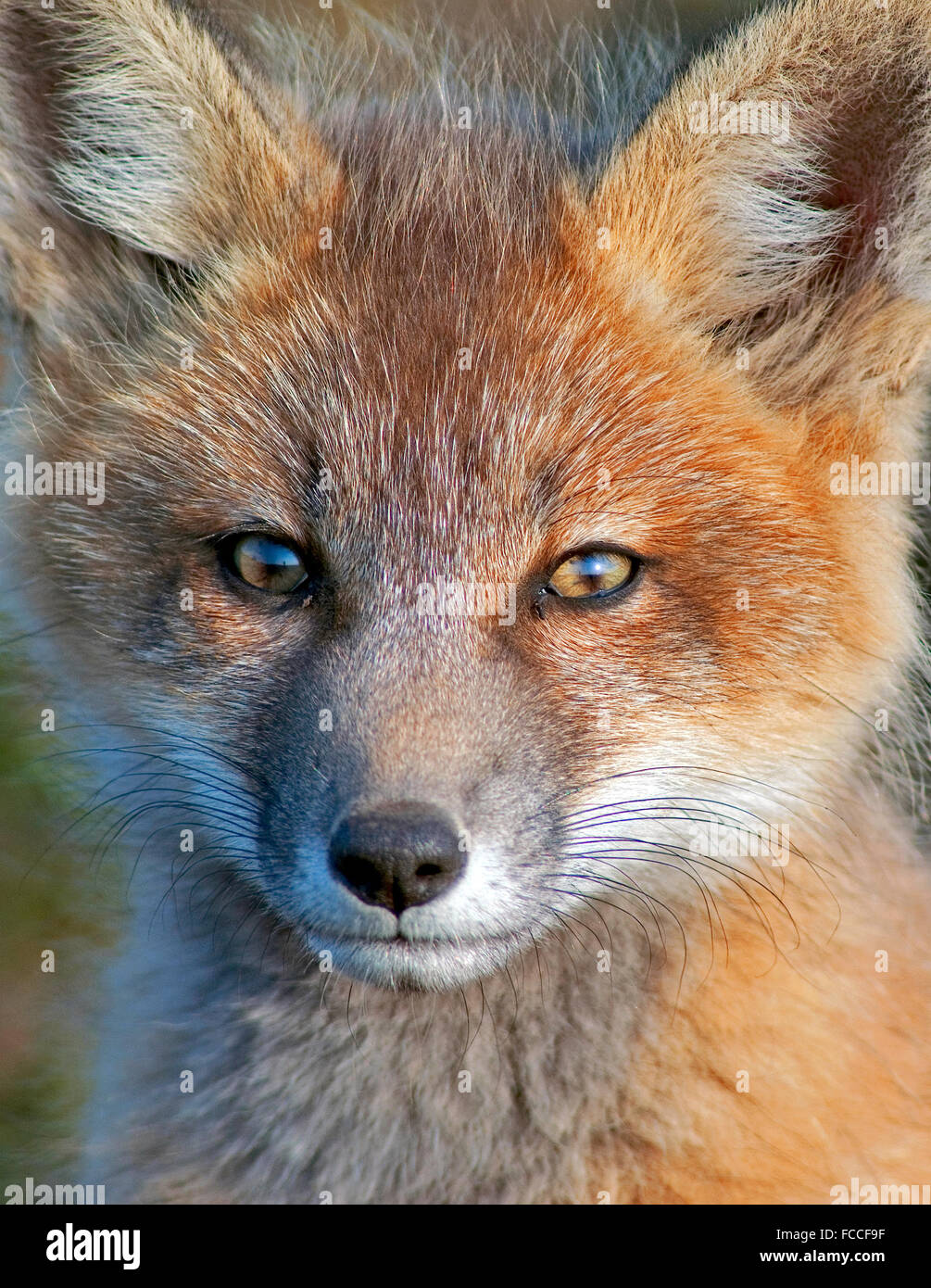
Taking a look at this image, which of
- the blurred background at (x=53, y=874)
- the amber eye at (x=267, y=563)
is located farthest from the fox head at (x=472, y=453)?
the blurred background at (x=53, y=874)

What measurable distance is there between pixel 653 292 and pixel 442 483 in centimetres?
78

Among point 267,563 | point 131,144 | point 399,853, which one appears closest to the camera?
point 399,853

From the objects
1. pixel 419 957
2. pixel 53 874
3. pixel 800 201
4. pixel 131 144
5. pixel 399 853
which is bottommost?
pixel 53 874

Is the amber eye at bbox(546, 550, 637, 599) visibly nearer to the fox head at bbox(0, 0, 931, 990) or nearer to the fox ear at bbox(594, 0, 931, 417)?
the fox head at bbox(0, 0, 931, 990)

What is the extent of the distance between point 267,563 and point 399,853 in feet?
2.57

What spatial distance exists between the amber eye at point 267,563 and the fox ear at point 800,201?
1076mm

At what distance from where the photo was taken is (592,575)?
2785mm

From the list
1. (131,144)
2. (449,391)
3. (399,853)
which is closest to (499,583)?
(449,391)

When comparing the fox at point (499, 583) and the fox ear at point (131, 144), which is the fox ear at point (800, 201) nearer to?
the fox at point (499, 583)

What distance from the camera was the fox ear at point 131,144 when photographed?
2.98 m

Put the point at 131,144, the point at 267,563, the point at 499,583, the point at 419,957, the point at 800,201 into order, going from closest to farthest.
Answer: the point at 419,957 < the point at 499,583 < the point at 267,563 < the point at 800,201 < the point at 131,144

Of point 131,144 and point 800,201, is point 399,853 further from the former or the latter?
point 131,144

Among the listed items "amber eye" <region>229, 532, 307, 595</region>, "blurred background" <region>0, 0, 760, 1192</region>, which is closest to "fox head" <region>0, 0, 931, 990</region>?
"amber eye" <region>229, 532, 307, 595</region>

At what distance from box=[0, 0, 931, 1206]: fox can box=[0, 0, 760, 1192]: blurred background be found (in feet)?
1.06
